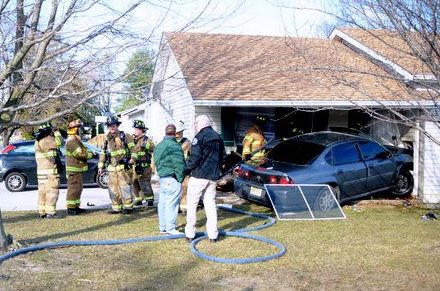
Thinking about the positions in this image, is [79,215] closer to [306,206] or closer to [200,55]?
[306,206]

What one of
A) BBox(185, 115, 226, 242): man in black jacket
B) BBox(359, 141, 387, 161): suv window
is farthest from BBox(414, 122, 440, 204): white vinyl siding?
BBox(185, 115, 226, 242): man in black jacket

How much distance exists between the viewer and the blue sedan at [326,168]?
957 centimetres

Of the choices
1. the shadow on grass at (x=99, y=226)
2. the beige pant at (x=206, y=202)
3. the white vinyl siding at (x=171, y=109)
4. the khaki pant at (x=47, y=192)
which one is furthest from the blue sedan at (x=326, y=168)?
the khaki pant at (x=47, y=192)

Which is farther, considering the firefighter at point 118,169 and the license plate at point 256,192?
the license plate at point 256,192

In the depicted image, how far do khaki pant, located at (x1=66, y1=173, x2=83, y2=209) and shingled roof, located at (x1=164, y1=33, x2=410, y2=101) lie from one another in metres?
3.65

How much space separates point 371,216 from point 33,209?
6.76 metres

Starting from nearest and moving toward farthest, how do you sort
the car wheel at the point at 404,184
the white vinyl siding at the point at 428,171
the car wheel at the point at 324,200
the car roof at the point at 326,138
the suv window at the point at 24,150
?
the car wheel at the point at 324,200
the car roof at the point at 326,138
the car wheel at the point at 404,184
the white vinyl siding at the point at 428,171
the suv window at the point at 24,150

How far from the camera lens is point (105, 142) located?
9625 mm

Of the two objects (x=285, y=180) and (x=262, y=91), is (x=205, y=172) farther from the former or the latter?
(x=262, y=91)

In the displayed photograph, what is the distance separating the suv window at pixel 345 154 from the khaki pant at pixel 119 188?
4156 millimetres

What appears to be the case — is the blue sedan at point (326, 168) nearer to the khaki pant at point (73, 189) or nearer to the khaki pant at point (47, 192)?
the khaki pant at point (73, 189)

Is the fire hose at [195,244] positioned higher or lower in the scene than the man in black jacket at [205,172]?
lower

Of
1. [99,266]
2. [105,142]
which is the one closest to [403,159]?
[105,142]

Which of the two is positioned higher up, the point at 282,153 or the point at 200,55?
the point at 200,55
